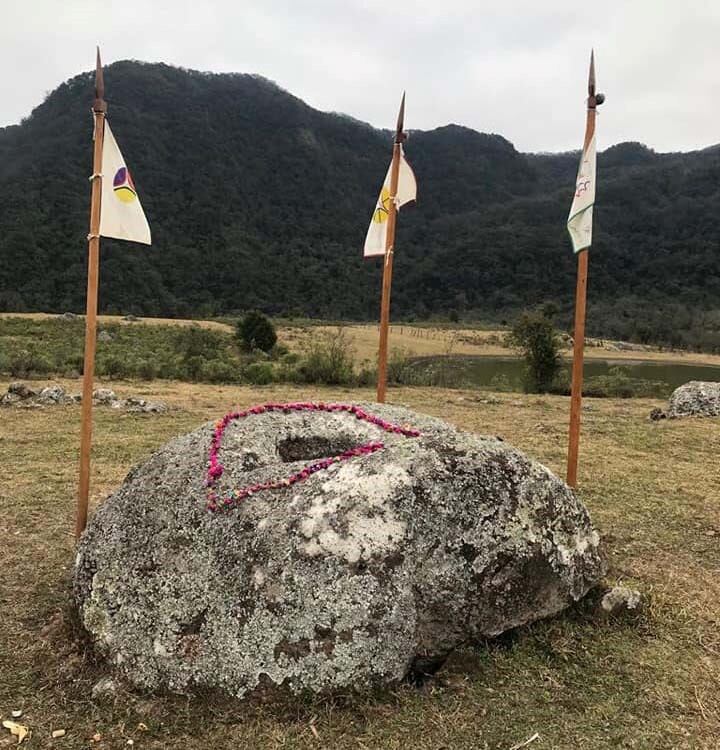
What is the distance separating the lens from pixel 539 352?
746 inches

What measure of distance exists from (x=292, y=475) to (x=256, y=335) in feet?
77.3

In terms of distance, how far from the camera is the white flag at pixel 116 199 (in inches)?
181

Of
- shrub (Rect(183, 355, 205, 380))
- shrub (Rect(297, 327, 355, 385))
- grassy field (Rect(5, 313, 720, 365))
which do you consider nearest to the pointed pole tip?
shrub (Rect(297, 327, 355, 385))

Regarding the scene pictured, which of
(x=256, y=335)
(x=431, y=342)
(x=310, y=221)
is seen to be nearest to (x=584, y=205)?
(x=256, y=335)

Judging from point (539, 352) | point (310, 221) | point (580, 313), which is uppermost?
point (310, 221)

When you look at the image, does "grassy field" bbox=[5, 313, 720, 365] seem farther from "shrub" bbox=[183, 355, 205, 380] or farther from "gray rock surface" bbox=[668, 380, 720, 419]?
"gray rock surface" bbox=[668, 380, 720, 419]

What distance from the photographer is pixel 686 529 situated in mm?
5883

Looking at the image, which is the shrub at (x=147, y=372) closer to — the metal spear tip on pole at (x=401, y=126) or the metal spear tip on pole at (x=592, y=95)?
the metal spear tip on pole at (x=401, y=126)

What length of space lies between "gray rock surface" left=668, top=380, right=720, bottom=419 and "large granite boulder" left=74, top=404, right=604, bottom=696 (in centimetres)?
891

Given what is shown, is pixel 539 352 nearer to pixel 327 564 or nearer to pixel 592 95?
pixel 592 95

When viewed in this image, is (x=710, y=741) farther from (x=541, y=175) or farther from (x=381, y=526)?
(x=541, y=175)

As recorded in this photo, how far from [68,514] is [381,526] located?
3795mm

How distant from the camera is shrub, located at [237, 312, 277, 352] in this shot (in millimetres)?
26906

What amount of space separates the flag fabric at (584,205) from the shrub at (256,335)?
21636mm
